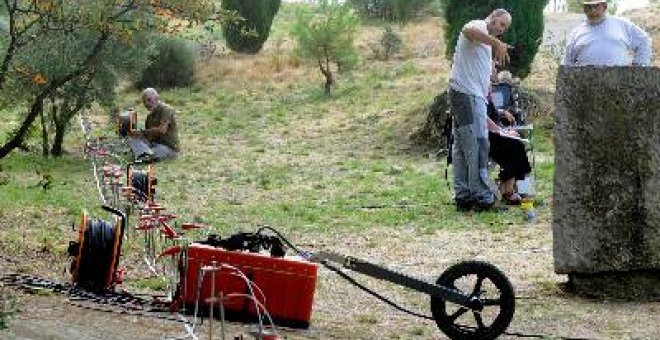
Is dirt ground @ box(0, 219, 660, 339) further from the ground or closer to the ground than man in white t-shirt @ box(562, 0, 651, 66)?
closer to the ground

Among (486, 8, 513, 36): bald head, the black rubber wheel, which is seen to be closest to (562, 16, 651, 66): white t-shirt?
(486, 8, 513, 36): bald head

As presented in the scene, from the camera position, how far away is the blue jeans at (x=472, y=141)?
33.7 ft

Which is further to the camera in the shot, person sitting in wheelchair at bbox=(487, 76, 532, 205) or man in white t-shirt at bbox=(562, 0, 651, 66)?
person sitting in wheelchair at bbox=(487, 76, 532, 205)

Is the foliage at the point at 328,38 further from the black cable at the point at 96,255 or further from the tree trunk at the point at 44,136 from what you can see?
the black cable at the point at 96,255

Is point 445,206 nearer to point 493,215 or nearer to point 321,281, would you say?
point 493,215

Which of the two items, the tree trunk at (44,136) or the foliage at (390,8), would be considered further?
the foliage at (390,8)

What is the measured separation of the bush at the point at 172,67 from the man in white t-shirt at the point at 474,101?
15.7 m

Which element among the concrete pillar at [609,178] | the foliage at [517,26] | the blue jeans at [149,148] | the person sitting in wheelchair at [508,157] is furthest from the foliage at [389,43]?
the concrete pillar at [609,178]

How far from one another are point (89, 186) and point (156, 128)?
114 inches

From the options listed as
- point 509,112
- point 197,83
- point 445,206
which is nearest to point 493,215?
point 445,206

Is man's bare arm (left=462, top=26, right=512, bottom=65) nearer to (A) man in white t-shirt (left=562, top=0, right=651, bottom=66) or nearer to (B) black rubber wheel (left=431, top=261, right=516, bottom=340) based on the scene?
(A) man in white t-shirt (left=562, top=0, right=651, bottom=66)

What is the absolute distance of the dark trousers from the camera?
35.2 feet

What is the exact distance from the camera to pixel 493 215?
10.2m

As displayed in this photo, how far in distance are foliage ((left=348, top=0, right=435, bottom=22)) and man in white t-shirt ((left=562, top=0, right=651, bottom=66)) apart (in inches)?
828
